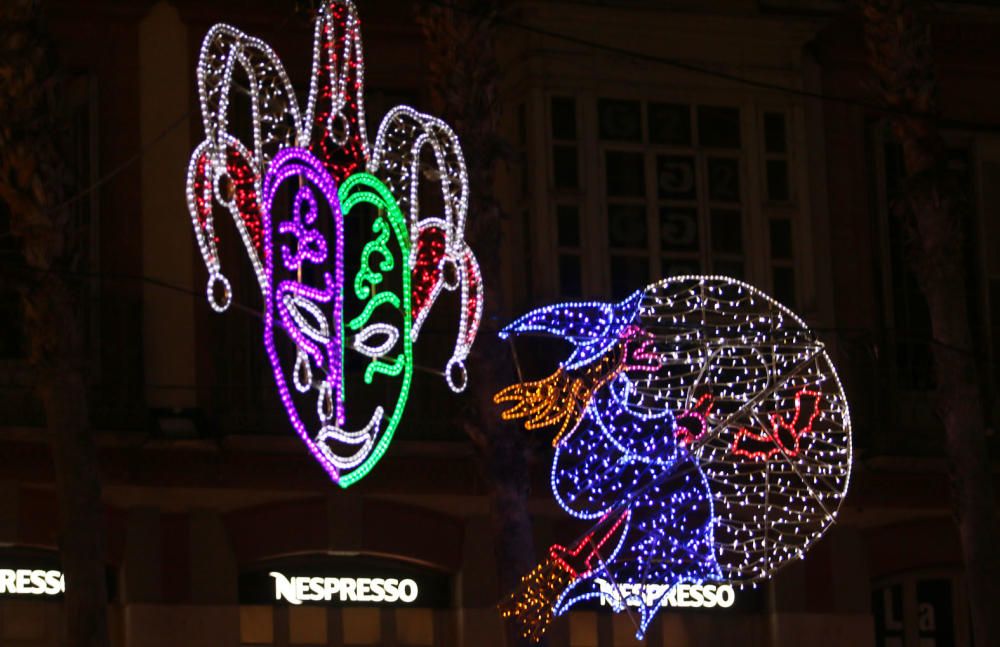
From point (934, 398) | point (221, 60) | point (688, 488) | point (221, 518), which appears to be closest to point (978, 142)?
point (934, 398)

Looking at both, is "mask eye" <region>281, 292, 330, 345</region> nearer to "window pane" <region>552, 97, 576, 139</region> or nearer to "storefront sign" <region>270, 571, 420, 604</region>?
"storefront sign" <region>270, 571, 420, 604</region>

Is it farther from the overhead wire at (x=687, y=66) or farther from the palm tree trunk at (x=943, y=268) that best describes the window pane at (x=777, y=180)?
the palm tree trunk at (x=943, y=268)

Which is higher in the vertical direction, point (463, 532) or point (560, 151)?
point (560, 151)

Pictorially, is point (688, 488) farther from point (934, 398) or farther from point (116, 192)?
point (116, 192)

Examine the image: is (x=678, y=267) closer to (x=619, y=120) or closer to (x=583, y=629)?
(x=619, y=120)

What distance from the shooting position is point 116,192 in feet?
71.8

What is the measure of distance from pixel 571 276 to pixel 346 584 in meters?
3.42

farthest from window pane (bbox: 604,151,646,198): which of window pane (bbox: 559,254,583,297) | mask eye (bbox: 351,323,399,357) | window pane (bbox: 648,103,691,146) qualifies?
mask eye (bbox: 351,323,399,357)

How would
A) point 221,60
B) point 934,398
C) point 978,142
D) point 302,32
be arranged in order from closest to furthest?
1. point 221,60
2. point 934,398
3. point 302,32
4. point 978,142

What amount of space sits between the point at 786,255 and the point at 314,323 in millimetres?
7406

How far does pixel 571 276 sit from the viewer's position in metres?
22.5

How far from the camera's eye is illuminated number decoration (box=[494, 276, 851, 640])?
19.3 metres

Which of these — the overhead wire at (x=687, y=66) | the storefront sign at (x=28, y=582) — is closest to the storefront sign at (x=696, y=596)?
the overhead wire at (x=687, y=66)

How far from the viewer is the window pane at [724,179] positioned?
76.0ft
